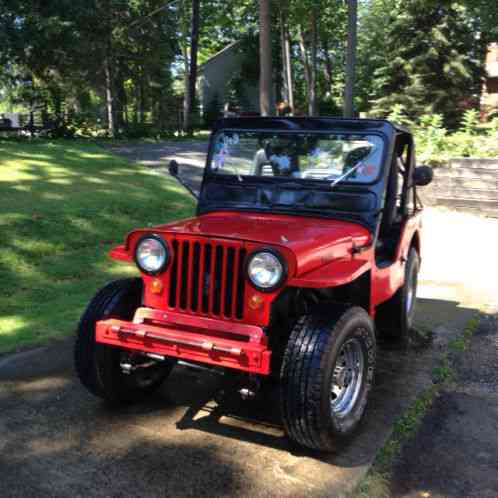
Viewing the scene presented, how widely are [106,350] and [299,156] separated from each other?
2.00 meters

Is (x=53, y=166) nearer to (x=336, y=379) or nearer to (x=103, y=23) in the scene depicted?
(x=336, y=379)

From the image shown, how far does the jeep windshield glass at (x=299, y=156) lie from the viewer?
432cm

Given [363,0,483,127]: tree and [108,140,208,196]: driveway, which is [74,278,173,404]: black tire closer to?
[108,140,208,196]: driveway

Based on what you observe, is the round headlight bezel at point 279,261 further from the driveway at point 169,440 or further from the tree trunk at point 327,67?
the tree trunk at point 327,67

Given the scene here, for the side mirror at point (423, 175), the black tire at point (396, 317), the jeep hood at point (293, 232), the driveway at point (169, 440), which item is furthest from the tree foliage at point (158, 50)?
the driveway at point (169, 440)

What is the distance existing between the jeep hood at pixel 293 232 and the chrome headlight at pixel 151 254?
0.09 meters

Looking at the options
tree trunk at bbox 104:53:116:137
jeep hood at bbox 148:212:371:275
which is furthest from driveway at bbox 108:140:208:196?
jeep hood at bbox 148:212:371:275

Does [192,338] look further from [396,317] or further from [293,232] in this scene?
[396,317]

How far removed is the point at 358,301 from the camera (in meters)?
4.07

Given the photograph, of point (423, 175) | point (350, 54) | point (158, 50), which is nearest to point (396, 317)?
point (423, 175)

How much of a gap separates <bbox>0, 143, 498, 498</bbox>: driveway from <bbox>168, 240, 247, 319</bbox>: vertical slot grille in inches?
28.2

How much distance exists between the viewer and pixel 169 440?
11.4 feet

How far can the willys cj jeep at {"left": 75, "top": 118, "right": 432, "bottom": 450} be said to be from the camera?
3.16 m

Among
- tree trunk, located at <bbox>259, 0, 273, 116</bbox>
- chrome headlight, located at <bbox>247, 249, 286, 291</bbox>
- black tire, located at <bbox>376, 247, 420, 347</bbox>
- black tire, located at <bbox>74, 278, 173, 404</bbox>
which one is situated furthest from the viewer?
tree trunk, located at <bbox>259, 0, 273, 116</bbox>
